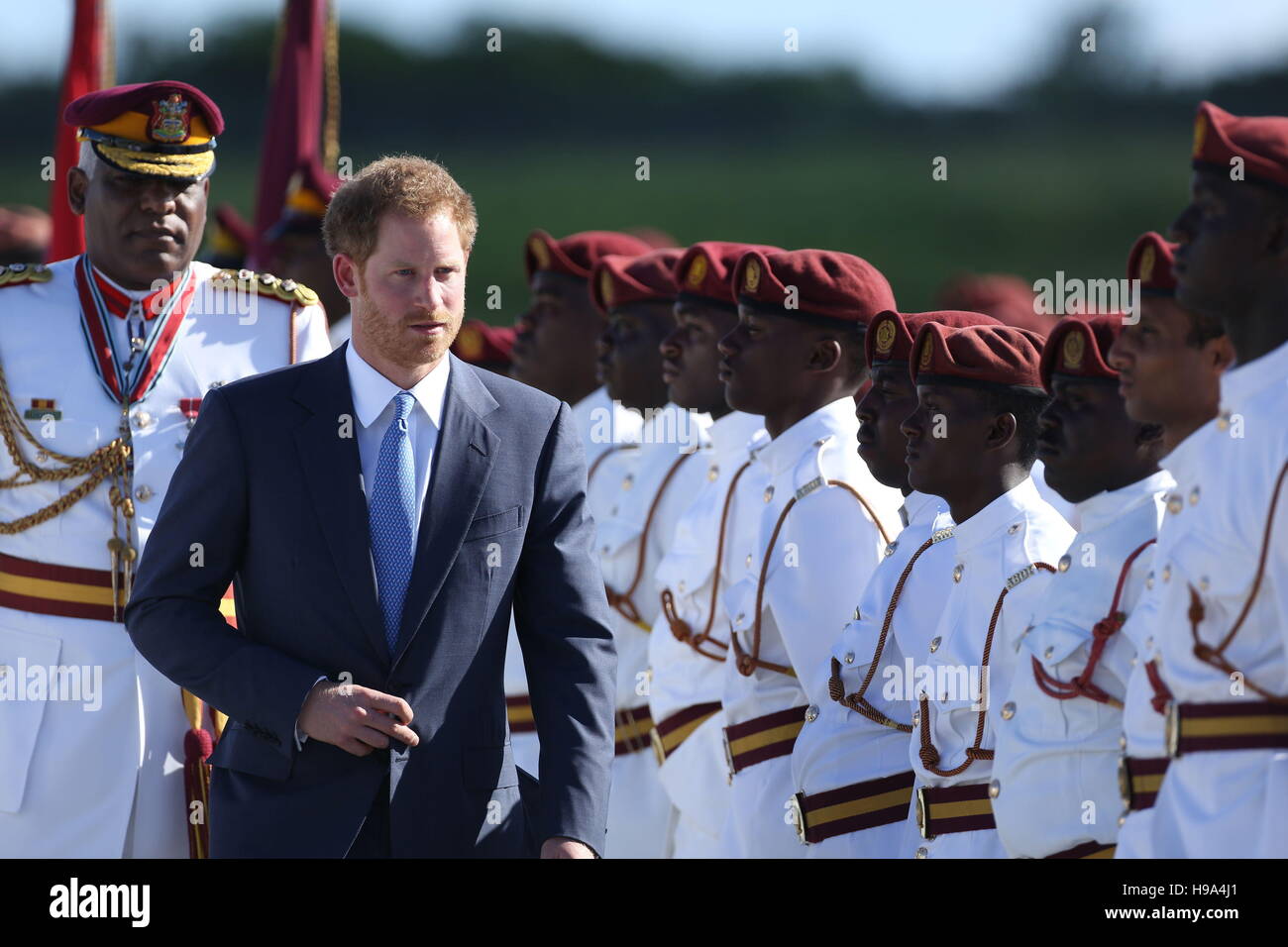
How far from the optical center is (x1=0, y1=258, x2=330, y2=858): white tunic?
4863 millimetres

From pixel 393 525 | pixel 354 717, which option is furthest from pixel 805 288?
pixel 354 717

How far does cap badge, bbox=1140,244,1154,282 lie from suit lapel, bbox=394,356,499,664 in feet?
4.32

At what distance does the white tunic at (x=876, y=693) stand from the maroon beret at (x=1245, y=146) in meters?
1.50

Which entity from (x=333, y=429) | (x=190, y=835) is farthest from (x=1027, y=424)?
(x=190, y=835)

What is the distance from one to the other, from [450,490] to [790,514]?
5.71 feet

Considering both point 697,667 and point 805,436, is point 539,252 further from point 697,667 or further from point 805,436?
point 805,436

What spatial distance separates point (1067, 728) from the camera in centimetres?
428

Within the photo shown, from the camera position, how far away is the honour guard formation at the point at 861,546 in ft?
12.2

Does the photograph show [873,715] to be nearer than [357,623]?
No

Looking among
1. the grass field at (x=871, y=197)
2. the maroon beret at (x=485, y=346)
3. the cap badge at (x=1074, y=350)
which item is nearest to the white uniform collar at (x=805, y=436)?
the cap badge at (x=1074, y=350)

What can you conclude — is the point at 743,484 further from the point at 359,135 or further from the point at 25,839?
the point at 359,135

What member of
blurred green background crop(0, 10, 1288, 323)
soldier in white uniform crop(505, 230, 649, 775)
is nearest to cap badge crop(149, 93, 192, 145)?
soldier in white uniform crop(505, 230, 649, 775)

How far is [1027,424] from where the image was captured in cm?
500

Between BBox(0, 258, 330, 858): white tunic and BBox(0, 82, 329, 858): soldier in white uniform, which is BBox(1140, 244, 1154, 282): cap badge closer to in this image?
BBox(0, 82, 329, 858): soldier in white uniform
